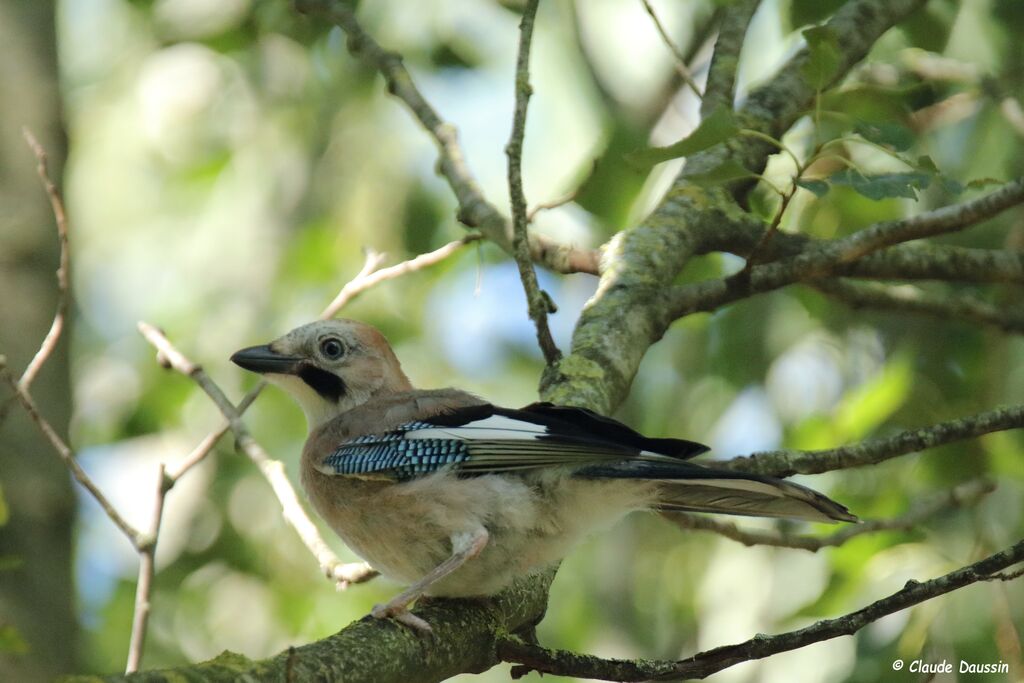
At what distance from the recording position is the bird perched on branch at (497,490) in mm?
3512

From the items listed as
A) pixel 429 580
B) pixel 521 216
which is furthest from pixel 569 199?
pixel 429 580

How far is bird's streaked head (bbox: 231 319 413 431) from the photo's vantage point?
4.86 metres

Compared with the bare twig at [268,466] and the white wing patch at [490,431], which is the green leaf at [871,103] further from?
the bare twig at [268,466]

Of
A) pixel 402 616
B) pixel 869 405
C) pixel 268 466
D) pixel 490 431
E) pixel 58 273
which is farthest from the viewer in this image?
→ pixel 869 405

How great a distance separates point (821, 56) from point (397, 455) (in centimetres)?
197

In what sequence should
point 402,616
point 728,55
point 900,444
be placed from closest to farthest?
point 402,616
point 900,444
point 728,55

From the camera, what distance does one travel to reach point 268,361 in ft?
15.8

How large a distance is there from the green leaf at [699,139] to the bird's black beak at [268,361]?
206 cm

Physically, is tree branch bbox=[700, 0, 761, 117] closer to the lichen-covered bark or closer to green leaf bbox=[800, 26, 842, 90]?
the lichen-covered bark

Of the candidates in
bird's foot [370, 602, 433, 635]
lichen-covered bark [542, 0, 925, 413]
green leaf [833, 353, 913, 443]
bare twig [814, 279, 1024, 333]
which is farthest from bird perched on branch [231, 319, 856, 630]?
bare twig [814, 279, 1024, 333]

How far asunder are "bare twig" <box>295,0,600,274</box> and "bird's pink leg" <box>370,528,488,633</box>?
1.31 m

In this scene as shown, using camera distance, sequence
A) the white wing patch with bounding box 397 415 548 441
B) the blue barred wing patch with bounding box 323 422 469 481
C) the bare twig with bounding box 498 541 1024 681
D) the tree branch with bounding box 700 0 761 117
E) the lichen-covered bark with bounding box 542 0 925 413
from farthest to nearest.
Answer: the tree branch with bounding box 700 0 761 117 → the lichen-covered bark with bounding box 542 0 925 413 → the blue barred wing patch with bounding box 323 422 469 481 → the white wing patch with bounding box 397 415 548 441 → the bare twig with bounding box 498 541 1024 681

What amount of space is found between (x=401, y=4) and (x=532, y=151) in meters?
1.32

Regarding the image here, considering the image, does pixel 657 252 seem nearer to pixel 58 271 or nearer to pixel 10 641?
pixel 58 271
